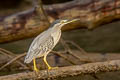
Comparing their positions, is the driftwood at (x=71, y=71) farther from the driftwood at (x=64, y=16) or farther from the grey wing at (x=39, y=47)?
the driftwood at (x=64, y=16)

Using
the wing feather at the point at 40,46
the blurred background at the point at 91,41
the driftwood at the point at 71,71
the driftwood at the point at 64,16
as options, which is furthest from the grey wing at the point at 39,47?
the blurred background at the point at 91,41

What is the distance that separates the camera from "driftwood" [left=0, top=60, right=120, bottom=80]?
9.91 ft

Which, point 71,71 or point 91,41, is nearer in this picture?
point 71,71

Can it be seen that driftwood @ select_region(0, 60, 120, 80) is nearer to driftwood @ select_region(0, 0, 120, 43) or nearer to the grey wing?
the grey wing

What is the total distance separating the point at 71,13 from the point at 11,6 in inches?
205

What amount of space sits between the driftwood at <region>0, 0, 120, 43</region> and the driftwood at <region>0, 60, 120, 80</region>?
1330mm

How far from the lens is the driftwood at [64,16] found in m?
4.54

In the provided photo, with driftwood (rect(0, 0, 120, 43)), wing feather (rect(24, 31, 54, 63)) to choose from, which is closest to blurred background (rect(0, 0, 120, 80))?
driftwood (rect(0, 0, 120, 43))

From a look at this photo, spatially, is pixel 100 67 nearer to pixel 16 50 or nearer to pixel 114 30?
pixel 16 50

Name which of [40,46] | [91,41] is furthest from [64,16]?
[91,41]

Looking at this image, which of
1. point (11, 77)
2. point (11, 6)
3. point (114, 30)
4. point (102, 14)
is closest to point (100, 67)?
point (11, 77)

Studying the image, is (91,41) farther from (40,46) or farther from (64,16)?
(40,46)

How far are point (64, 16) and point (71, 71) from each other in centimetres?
159

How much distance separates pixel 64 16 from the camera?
459cm
